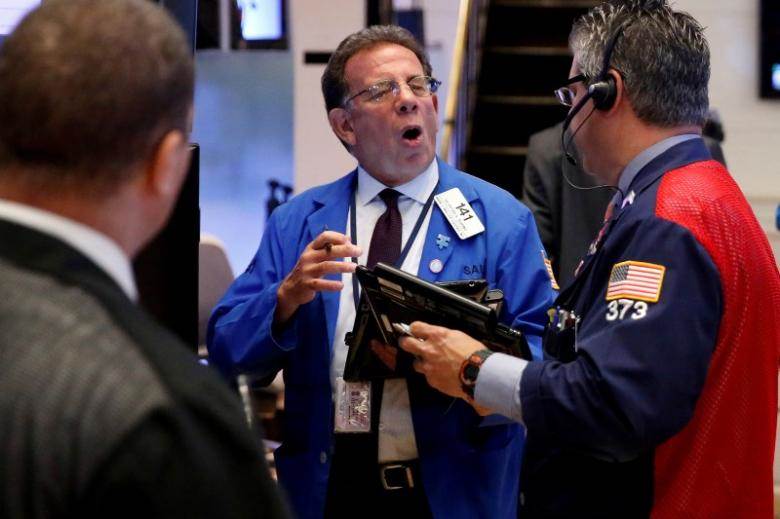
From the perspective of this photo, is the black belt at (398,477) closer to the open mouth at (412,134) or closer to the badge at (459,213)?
the badge at (459,213)

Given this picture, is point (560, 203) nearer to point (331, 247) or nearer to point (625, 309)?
point (331, 247)

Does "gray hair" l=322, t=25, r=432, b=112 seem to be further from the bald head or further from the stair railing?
the stair railing

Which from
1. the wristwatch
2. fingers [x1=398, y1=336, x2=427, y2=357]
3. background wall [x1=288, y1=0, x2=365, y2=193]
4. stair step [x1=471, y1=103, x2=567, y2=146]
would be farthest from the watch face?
stair step [x1=471, y1=103, x2=567, y2=146]

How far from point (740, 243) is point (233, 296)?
3.67ft

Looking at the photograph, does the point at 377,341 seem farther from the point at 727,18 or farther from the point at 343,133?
the point at 727,18

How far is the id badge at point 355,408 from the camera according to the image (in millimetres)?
2205

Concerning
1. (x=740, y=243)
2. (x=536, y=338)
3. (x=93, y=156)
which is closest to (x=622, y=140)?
(x=740, y=243)

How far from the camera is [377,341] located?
7.13 feet

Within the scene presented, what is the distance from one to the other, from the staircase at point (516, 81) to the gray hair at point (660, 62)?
466 cm

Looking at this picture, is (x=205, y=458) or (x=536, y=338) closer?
(x=205, y=458)

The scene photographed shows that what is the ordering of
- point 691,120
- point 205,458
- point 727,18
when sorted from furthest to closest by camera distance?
point 727,18 → point 691,120 → point 205,458

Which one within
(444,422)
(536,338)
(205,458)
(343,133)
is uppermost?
(343,133)

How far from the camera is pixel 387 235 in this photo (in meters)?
2.37

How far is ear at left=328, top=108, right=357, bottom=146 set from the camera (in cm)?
258
